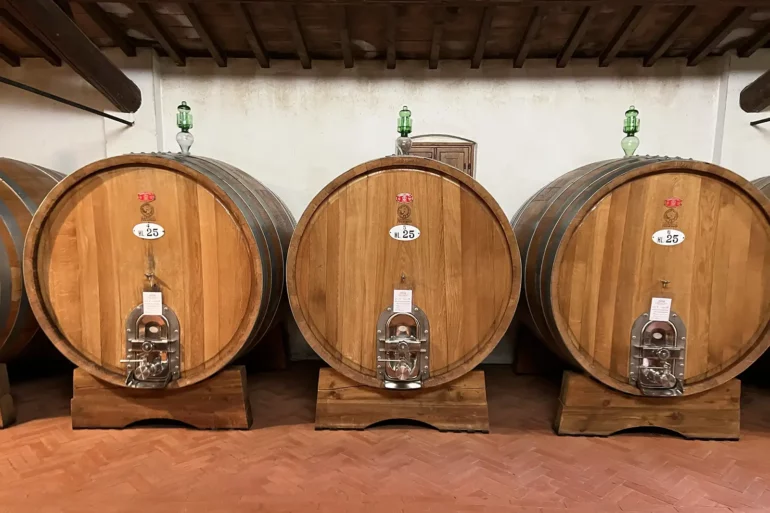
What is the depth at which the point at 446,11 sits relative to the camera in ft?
8.70

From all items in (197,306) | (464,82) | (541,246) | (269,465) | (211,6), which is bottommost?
(269,465)

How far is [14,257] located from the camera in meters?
2.27

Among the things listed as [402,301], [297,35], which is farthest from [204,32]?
[402,301]

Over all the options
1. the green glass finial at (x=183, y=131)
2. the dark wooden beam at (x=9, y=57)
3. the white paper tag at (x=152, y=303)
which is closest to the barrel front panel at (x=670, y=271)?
the white paper tag at (x=152, y=303)

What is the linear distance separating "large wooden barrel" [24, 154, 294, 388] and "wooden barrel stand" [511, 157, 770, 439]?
160 centimetres

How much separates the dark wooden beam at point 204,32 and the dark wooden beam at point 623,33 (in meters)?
2.68

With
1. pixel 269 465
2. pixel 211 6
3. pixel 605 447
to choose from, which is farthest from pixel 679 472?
pixel 211 6

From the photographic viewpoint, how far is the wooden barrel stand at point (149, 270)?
2.13 metres

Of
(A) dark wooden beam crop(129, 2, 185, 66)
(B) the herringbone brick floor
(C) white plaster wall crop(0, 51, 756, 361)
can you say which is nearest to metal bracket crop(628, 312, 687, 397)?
(B) the herringbone brick floor

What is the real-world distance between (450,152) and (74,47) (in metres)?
2.56

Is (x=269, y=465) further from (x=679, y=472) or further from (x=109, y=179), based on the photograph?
(x=679, y=472)

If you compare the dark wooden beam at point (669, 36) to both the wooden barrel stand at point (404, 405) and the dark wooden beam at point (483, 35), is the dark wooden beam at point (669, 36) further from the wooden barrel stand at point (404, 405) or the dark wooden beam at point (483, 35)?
the wooden barrel stand at point (404, 405)

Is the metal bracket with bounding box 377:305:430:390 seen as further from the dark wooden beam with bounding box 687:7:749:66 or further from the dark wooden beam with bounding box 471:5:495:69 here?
the dark wooden beam with bounding box 687:7:749:66

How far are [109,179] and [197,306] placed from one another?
77 cm
